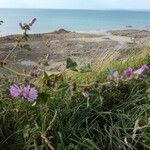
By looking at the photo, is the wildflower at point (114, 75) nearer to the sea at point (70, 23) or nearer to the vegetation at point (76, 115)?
the vegetation at point (76, 115)

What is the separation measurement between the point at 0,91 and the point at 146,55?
8.76 feet

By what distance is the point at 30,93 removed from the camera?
3500 millimetres

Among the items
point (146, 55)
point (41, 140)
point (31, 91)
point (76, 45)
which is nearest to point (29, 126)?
point (41, 140)

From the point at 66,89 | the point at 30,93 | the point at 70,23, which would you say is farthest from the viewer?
the point at 70,23

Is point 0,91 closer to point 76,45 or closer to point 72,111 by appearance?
point 72,111

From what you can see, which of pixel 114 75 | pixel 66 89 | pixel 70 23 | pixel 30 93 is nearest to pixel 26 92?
pixel 30 93

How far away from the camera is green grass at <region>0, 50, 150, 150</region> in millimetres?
3801

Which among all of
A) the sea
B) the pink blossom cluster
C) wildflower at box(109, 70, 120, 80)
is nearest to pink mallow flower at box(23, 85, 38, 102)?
the pink blossom cluster

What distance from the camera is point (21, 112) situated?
412cm

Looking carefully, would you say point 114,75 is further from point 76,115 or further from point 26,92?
point 26,92

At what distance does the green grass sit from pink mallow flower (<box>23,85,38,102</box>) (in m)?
0.06

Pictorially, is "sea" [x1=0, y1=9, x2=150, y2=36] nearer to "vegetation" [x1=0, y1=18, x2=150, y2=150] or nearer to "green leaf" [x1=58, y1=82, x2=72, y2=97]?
"vegetation" [x1=0, y1=18, x2=150, y2=150]

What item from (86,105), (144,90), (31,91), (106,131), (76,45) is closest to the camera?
(31,91)

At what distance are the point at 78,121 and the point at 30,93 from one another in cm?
80
